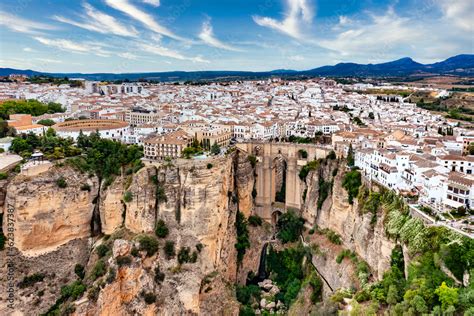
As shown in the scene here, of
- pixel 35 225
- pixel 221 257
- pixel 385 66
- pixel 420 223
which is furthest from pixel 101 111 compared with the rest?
pixel 385 66

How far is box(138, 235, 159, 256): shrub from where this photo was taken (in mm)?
26266

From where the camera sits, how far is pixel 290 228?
107 ft

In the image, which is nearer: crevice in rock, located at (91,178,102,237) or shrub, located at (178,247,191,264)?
shrub, located at (178,247,191,264)

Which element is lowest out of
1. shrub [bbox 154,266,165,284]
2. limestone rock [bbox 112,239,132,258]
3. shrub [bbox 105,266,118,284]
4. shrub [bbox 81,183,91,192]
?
shrub [bbox 154,266,165,284]

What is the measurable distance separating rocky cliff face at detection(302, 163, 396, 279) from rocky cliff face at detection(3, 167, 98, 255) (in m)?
16.2

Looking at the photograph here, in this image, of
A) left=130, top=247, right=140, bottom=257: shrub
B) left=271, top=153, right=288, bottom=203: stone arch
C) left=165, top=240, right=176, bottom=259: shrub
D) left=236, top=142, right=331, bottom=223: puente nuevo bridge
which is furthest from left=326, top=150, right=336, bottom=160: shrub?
left=130, top=247, right=140, bottom=257: shrub

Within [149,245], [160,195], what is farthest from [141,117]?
[149,245]

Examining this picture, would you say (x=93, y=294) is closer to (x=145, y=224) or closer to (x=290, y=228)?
(x=145, y=224)

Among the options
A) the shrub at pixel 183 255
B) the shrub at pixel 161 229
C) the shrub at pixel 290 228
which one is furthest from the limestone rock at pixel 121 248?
the shrub at pixel 290 228

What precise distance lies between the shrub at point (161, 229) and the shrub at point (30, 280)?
24.7 feet

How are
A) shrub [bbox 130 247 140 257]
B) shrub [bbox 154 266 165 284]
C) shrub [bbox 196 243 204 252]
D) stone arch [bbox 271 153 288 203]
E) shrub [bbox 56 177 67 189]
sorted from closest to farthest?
shrub [bbox 130 247 140 257] < shrub [bbox 154 266 165 284] < shrub [bbox 56 177 67 189] < shrub [bbox 196 243 204 252] < stone arch [bbox 271 153 288 203]

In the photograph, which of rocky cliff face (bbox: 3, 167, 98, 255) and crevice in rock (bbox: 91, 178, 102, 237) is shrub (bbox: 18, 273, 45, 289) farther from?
crevice in rock (bbox: 91, 178, 102, 237)

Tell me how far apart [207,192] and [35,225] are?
11.1 m

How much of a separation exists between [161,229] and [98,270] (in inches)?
179
